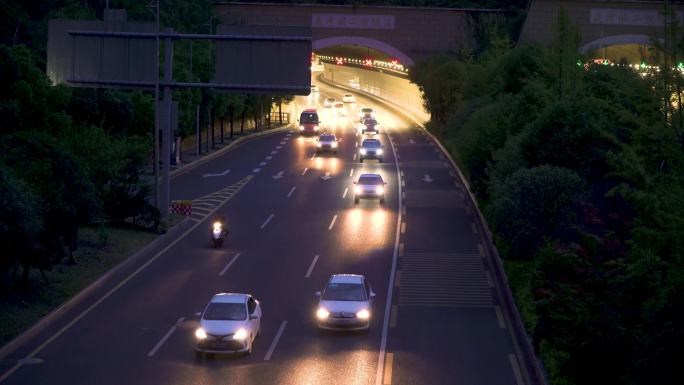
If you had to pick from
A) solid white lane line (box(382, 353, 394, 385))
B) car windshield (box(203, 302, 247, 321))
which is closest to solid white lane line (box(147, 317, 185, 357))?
car windshield (box(203, 302, 247, 321))

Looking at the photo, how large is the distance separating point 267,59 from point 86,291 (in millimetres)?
9148

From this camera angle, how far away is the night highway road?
22.8 m

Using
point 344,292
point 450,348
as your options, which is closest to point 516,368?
point 450,348

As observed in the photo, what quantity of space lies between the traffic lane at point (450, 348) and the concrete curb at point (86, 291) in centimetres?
909

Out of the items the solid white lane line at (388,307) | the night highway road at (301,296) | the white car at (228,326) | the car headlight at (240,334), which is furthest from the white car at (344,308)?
the car headlight at (240,334)

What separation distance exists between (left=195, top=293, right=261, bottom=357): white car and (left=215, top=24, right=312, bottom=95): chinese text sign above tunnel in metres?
9.39

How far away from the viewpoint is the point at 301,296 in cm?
3047

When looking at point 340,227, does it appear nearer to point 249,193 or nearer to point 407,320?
point 249,193

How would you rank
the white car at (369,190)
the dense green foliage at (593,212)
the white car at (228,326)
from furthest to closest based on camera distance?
the white car at (369,190) → the white car at (228,326) → the dense green foliage at (593,212)

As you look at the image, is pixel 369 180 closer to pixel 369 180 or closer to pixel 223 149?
pixel 369 180

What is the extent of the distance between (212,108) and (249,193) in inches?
800

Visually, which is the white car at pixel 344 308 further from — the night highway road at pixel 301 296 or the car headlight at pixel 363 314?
the night highway road at pixel 301 296

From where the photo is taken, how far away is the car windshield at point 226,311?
2419 centimetres

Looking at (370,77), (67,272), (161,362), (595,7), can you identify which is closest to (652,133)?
(161,362)
